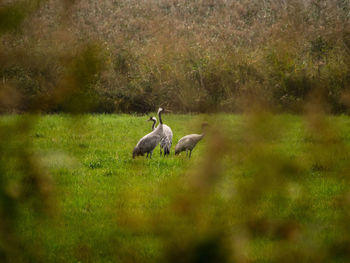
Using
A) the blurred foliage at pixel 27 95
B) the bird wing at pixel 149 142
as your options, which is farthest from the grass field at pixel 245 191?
the bird wing at pixel 149 142

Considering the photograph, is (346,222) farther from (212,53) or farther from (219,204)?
(212,53)

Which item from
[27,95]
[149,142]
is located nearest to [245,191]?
[27,95]

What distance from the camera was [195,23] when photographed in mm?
25375

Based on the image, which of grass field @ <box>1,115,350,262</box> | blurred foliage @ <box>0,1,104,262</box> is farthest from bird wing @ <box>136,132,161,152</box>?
grass field @ <box>1,115,350,262</box>

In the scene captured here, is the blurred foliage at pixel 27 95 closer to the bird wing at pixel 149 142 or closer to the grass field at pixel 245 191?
the grass field at pixel 245 191

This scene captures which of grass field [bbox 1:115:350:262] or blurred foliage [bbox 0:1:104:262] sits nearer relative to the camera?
grass field [bbox 1:115:350:262]

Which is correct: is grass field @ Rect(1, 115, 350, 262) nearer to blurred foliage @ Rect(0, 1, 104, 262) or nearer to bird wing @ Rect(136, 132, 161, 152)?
blurred foliage @ Rect(0, 1, 104, 262)

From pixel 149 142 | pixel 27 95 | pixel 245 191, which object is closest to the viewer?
pixel 245 191

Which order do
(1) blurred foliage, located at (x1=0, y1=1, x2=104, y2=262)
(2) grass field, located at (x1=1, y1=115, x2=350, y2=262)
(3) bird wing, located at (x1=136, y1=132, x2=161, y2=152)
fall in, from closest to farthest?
(2) grass field, located at (x1=1, y1=115, x2=350, y2=262) → (1) blurred foliage, located at (x1=0, y1=1, x2=104, y2=262) → (3) bird wing, located at (x1=136, y1=132, x2=161, y2=152)

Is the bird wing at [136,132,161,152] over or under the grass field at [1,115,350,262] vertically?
under

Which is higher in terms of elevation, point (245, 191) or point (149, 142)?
point (245, 191)

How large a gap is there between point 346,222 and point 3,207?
72cm

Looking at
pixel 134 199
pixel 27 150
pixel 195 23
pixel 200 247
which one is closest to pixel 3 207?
pixel 27 150

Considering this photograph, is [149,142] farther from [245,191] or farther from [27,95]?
[245,191]
